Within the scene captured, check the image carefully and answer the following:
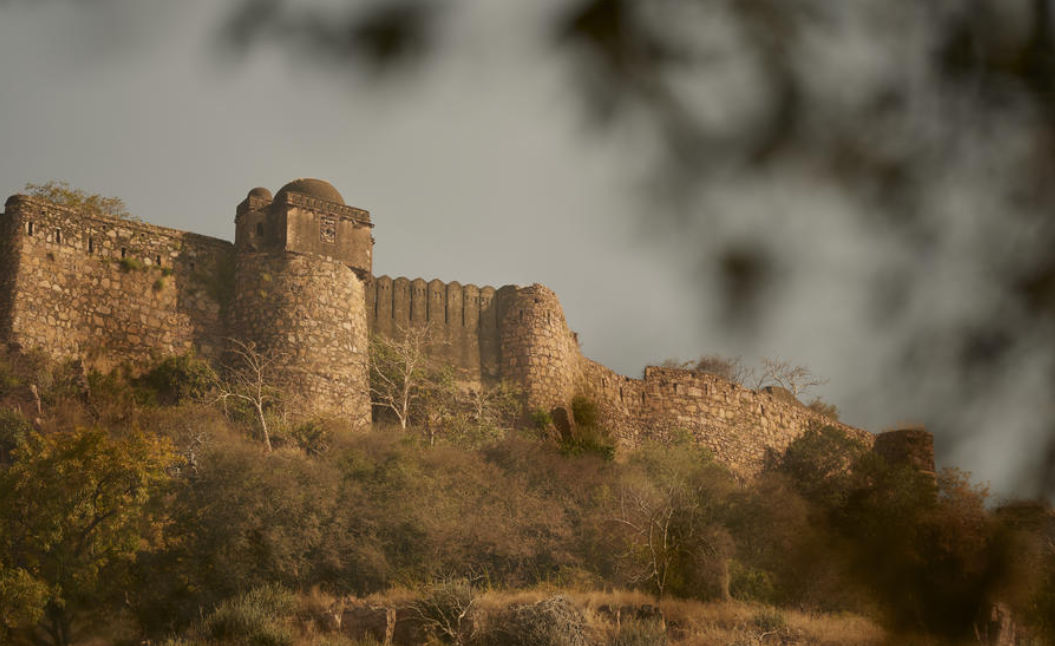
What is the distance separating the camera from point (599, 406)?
3906 cm

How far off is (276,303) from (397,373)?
4445 mm

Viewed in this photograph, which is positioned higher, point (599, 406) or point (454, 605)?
point (599, 406)

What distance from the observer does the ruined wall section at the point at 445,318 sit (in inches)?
1398

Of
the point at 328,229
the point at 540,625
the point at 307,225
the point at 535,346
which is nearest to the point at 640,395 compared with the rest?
the point at 535,346

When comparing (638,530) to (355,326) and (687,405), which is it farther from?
(687,405)

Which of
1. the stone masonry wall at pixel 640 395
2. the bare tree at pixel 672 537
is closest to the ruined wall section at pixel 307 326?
the stone masonry wall at pixel 640 395

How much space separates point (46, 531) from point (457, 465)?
12.1 meters

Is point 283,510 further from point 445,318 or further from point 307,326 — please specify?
point 445,318

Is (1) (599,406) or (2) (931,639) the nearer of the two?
(2) (931,639)

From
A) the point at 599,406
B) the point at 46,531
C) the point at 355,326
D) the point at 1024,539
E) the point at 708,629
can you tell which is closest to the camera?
the point at 1024,539

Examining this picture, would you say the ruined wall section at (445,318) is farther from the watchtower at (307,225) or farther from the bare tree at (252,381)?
the bare tree at (252,381)

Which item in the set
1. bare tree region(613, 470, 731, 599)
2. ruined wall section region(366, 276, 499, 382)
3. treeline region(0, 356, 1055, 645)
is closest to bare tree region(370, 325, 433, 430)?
ruined wall section region(366, 276, 499, 382)

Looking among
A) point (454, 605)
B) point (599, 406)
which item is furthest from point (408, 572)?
point (599, 406)

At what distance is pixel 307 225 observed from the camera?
3356cm
